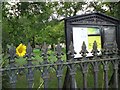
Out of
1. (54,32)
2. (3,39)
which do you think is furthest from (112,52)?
(54,32)

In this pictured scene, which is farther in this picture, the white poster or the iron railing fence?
the white poster

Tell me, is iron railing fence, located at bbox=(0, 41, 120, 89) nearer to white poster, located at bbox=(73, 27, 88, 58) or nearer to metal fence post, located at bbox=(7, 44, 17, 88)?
metal fence post, located at bbox=(7, 44, 17, 88)

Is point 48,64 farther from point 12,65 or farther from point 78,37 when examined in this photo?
point 78,37

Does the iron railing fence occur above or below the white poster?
below

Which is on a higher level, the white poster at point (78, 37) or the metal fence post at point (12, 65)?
the white poster at point (78, 37)

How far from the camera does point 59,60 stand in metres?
2.47

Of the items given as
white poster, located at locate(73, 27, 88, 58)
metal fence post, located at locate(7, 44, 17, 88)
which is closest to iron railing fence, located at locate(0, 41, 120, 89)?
metal fence post, located at locate(7, 44, 17, 88)

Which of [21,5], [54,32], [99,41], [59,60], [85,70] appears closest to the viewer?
[59,60]

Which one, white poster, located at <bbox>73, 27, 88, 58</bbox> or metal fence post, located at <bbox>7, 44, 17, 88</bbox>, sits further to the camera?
white poster, located at <bbox>73, 27, 88, 58</bbox>

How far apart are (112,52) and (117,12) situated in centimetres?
350

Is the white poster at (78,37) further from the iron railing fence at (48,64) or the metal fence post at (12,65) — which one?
the metal fence post at (12,65)

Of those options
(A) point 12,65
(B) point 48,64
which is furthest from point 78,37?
(A) point 12,65

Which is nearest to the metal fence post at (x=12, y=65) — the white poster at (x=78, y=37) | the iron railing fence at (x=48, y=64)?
the iron railing fence at (x=48, y=64)

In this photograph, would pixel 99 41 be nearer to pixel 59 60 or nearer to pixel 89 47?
pixel 89 47
